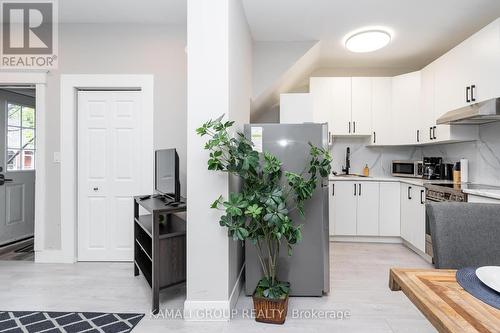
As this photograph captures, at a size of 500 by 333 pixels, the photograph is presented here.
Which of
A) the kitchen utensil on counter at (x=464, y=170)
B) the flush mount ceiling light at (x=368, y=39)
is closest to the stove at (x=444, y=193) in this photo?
the kitchen utensil on counter at (x=464, y=170)

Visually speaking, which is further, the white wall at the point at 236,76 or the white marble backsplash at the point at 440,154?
the white marble backsplash at the point at 440,154

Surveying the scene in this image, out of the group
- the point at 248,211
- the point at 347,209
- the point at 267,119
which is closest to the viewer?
the point at 248,211

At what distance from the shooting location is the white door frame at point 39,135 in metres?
3.36

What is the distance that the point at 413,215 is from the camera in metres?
3.66

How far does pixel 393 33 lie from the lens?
3.37 metres

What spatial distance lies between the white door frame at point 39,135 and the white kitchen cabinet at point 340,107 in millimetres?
3729

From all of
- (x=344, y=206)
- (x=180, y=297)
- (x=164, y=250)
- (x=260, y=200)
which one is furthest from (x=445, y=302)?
(x=344, y=206)

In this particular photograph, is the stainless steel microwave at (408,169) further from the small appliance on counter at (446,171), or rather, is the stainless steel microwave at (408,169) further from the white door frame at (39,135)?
the white door frame at (39,135)

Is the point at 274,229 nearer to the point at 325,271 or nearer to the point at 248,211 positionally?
the point at 248,211

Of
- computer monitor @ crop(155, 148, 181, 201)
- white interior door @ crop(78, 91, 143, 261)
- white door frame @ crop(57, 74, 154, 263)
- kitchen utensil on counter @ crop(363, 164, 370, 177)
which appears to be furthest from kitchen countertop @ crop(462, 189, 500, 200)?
white interior door @ crop(78, 91, 143, 261)

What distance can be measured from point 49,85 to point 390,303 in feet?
13.7

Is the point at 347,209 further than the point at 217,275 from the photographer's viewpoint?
Yes

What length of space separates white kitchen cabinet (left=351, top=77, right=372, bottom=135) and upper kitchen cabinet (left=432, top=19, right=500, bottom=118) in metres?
0.88

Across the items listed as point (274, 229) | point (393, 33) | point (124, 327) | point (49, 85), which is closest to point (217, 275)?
point (274, 229)
